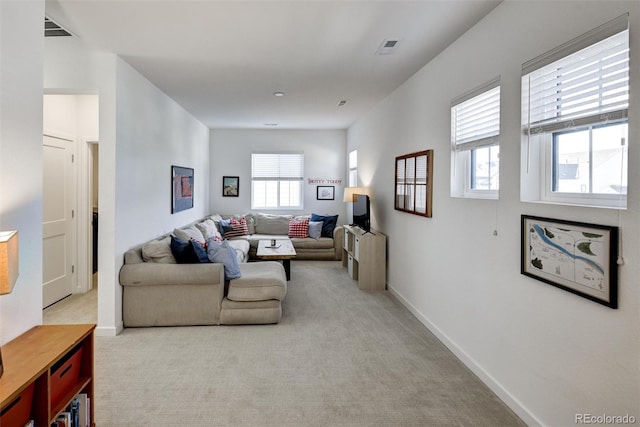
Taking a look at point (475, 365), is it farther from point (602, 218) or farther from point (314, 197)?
point (314, 197)

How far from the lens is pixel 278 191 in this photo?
8.21m

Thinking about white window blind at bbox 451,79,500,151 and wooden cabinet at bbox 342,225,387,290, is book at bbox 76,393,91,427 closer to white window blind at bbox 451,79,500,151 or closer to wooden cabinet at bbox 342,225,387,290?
white window blind at bbox 451,79,500,151

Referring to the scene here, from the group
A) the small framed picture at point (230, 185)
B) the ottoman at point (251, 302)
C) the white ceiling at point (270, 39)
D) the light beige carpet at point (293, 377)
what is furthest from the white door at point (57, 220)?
the small framed picture at point (230, 185)

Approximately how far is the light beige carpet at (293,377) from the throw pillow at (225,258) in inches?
21.1

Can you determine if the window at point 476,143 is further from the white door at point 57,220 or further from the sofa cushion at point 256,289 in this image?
the white door at point 57,220

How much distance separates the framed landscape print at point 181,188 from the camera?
17.0 feet

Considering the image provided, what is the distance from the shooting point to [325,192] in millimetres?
8219

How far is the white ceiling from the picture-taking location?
256 cm

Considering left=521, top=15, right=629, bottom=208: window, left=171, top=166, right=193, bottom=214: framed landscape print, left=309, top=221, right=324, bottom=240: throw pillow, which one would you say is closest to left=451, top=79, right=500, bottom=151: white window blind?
left=521, top=15, right=629, bottom=208: window

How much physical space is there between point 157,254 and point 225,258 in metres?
0.69

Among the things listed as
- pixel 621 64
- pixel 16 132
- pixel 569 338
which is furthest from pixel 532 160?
pixel 16 132

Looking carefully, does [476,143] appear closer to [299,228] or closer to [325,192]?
[299,228]

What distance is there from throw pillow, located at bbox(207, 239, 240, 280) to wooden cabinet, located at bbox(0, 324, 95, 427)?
5.78 feet

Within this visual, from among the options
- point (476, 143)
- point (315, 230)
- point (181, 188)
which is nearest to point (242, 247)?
point (181, 188)
